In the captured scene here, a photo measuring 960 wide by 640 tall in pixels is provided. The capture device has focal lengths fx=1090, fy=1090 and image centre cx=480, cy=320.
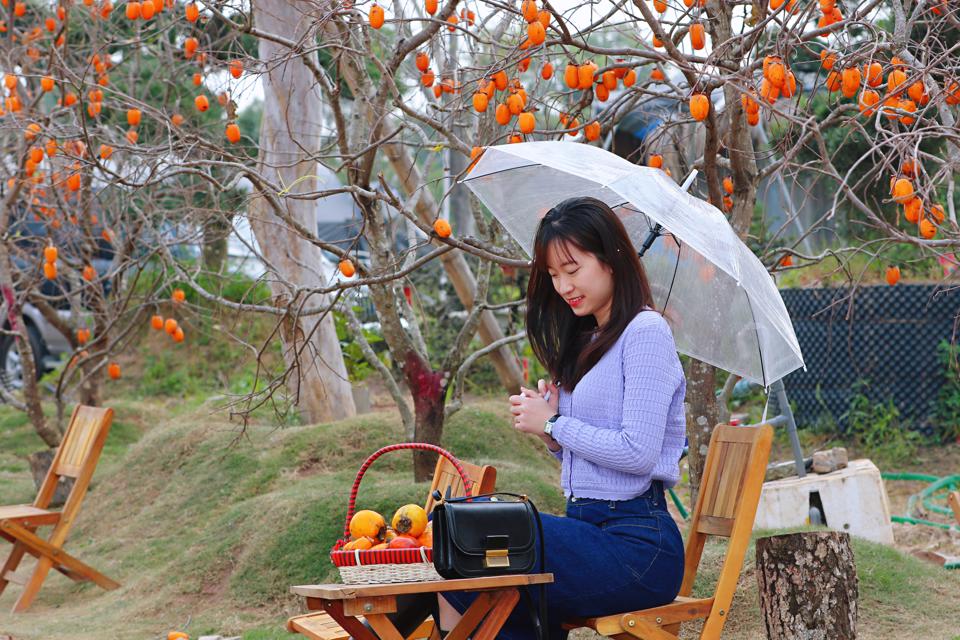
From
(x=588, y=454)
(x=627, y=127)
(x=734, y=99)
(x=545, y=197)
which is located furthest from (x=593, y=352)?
(x=627, y=127)

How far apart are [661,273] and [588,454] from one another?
3.24ft

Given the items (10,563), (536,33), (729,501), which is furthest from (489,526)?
(10,563)

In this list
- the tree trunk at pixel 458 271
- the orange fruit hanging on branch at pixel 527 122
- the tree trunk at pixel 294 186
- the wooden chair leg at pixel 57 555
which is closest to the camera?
the orange fruit hanging on branch at pixel 527 122

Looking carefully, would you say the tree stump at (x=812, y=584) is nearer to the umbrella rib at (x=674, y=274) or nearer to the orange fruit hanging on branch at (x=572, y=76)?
the umbrella rib at (x=674, y=274)

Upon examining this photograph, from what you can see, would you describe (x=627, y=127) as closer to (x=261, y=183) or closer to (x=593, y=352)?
(x=261, y=183)

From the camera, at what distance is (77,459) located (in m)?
6.03

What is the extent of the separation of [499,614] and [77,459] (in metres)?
4.04

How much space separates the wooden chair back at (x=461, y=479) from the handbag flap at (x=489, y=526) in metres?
0.57

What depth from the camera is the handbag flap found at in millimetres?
2572

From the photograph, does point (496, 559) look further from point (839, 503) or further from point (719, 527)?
point (839, 503)

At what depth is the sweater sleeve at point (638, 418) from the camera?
283 centimetres

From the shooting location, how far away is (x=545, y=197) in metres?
3.76

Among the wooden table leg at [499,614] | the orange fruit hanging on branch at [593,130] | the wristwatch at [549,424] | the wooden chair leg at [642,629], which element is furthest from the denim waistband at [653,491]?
the orange fruit hanging on branch at [593,130]

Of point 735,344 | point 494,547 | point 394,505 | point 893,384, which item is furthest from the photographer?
point 893,384
